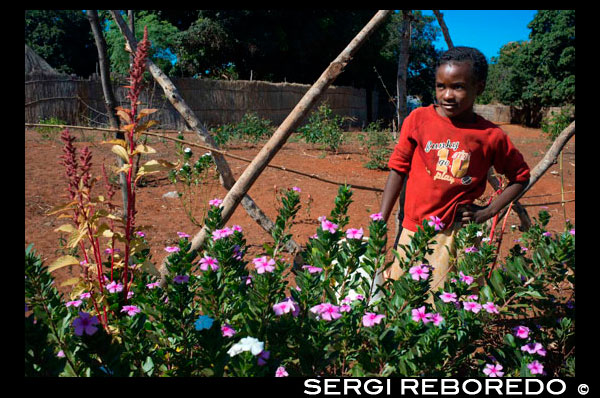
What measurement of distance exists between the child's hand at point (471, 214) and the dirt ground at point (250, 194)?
0.63 m

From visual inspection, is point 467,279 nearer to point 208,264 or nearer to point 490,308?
point 490,308

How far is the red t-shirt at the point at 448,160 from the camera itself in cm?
206

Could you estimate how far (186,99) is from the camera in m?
14.2

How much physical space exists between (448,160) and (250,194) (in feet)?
11.6

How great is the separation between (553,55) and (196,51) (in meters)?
16.6

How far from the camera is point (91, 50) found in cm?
2403

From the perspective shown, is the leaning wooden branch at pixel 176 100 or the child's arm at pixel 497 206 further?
the leaning wooden branch at pixel 176 100

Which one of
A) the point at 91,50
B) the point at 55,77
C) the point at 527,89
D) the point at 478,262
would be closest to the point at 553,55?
the point at 527,89

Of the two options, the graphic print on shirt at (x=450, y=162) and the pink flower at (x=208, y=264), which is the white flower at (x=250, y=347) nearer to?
the pink flower at (x=208, y=264)

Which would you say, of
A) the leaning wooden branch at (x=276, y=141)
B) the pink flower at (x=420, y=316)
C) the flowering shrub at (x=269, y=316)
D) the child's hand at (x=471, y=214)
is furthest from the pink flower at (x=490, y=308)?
the leaning wooden branch at (x=276, y=141)

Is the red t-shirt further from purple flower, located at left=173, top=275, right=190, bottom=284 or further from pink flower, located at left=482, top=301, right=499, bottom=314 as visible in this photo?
purple flower, located at left=173, top=275, right=190, bottom=284

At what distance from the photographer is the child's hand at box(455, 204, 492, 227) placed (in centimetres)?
213

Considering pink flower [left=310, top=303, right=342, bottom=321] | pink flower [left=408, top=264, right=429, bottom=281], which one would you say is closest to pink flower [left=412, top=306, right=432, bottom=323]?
pink flower [left=408, top=264, right=429, bottom=281]

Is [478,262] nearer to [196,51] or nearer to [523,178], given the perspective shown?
[523,178]
